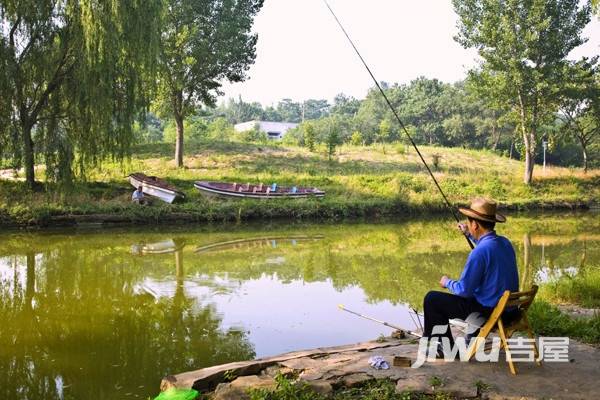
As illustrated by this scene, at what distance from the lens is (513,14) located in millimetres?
26484

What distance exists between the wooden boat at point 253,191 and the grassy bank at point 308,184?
408 mm

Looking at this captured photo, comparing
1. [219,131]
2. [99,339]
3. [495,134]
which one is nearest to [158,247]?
[99,339]

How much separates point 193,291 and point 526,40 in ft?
75.6

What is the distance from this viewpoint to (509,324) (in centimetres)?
436

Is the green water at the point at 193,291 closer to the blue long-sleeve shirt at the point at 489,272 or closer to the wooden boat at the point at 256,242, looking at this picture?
the wooden boat at the point at 256,242

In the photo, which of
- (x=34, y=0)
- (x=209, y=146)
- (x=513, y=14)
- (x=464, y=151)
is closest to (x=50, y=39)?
(x=34, y=0)

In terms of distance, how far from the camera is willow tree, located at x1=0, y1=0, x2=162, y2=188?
638 inches

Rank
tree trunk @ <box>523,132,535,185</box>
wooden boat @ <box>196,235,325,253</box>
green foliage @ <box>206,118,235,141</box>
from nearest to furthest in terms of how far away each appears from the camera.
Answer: wooden boat @ <box>196,235,325,253</box> < tree trunk @ <box>523,132,535,185</box> < green foliage @ <box>206,118,235,141</box>

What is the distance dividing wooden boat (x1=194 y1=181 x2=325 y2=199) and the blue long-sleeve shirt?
55.4 feet

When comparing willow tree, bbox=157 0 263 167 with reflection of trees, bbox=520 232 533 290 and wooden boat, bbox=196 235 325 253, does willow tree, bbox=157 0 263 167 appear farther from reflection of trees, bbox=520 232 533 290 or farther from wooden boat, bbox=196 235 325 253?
reflection of trees, bbox=520 232 533 290

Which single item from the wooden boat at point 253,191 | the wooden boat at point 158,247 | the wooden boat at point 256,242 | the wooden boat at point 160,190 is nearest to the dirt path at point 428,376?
the wooden boat at point 158,247

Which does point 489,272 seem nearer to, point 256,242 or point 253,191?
point 256,242

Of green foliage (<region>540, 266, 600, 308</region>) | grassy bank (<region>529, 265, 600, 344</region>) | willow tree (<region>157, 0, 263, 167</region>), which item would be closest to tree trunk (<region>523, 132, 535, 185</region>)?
willow tree (<region>157, 0, 263, 167</region>)

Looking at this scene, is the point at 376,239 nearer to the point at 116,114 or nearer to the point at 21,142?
the point at 116,114
